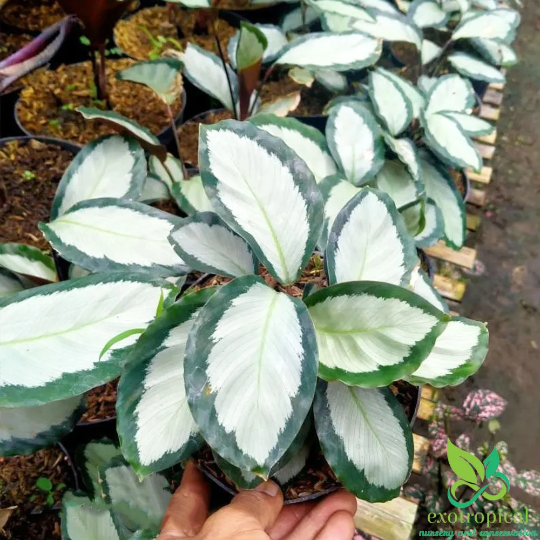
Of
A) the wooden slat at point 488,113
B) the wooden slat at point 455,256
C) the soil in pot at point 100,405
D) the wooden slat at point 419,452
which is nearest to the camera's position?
the soil in pot at point 100,405

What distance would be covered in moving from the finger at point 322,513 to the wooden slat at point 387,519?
12.8 inches

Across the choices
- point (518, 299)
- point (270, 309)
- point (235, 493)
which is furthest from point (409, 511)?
point (518, 299)

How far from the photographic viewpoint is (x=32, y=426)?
2.54ft

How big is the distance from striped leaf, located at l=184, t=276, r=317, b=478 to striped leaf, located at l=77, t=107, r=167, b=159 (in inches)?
21.4

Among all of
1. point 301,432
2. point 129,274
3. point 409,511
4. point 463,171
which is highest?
point 129,274

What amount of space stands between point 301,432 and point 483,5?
180 centimetres

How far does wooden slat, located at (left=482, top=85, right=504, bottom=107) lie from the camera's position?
2.07 m

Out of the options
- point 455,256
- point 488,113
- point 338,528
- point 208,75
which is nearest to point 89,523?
point 338,528

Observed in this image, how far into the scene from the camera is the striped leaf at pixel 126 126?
97 cm

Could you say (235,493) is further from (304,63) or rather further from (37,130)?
(37,130)

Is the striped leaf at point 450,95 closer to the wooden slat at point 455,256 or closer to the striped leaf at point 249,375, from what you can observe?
the wooden slat at point 455,256

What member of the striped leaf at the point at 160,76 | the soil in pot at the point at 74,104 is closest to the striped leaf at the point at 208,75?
the striped leaf at the point at 160,76

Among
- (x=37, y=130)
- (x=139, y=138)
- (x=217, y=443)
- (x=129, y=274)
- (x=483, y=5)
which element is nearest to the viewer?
(x=217, y=443)

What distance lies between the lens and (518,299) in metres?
1.89
